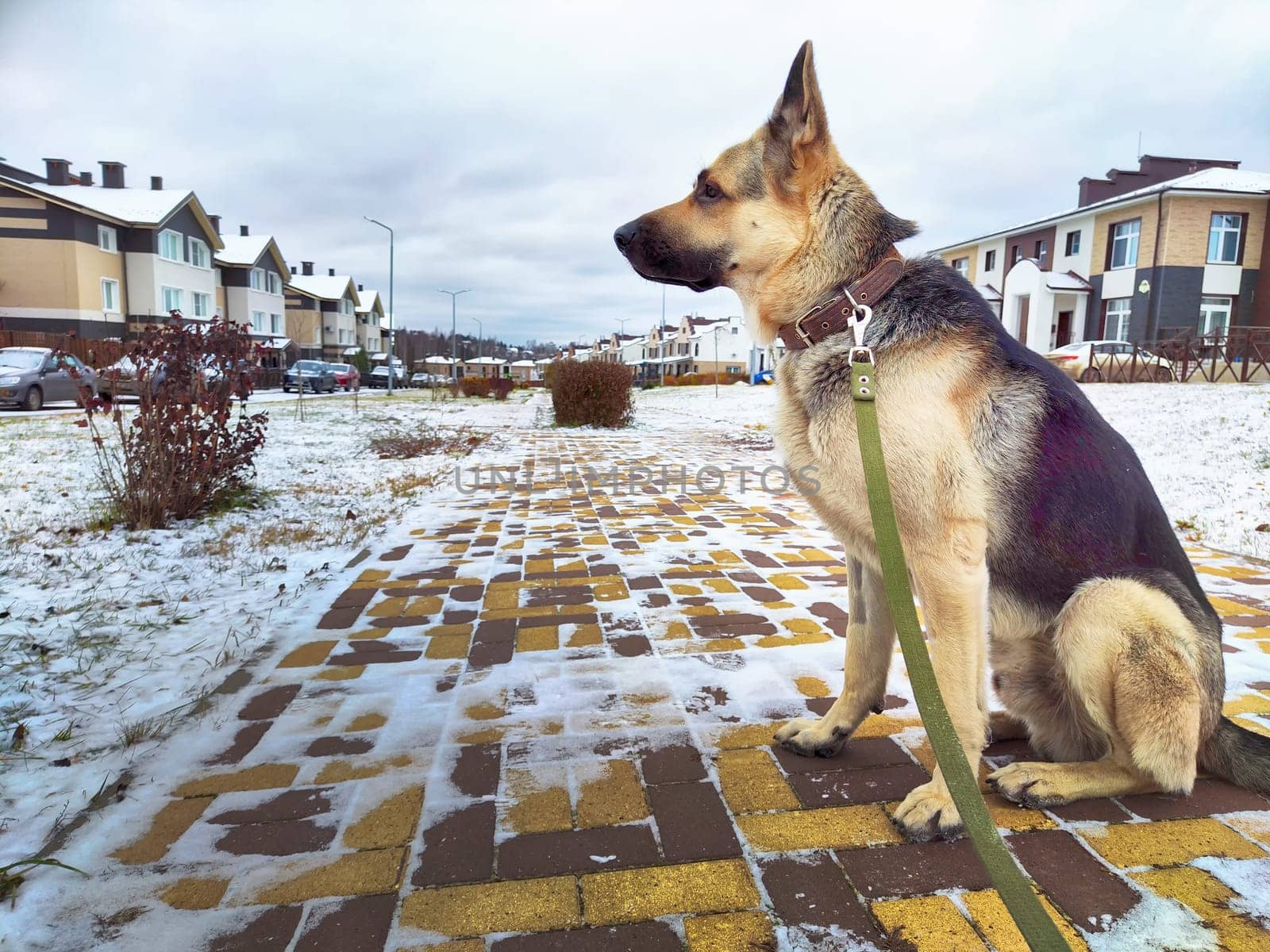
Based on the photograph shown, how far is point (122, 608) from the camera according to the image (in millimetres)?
3867

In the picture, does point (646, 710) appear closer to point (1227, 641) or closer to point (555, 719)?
point (555, 719)

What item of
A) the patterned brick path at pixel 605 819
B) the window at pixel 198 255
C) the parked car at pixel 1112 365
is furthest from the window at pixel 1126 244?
the window at pixel 198 255

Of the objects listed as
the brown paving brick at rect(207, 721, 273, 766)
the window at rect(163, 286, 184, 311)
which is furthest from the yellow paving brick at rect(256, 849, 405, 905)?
the window at rect(163, 286, 184, 311)

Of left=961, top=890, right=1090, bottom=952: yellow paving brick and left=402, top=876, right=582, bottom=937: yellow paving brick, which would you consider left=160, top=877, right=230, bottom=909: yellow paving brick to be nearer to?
left=402, top=876, right=582, bottom=937: yellow paving brick

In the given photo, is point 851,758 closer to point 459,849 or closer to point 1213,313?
point 459,849

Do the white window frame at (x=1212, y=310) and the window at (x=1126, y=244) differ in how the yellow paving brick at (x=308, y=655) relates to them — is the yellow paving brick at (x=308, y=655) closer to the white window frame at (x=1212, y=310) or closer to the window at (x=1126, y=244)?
the window at (x=1126, y=244)

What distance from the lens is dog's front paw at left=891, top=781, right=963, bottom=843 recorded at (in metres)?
1.94

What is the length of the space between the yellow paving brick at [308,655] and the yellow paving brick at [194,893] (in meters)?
1.44

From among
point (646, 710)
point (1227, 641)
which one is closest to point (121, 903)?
point (646, 710)

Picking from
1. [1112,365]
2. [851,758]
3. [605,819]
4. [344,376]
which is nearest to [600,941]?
[605,819]

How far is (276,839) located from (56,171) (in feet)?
179

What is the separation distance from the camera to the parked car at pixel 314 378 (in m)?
40.3

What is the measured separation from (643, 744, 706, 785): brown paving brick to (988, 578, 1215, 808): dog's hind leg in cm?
121

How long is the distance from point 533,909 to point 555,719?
0.99 meters
